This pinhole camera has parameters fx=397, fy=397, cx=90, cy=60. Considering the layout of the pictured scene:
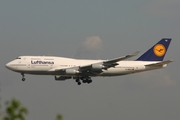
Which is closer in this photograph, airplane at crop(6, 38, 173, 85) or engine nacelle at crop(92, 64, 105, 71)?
airplane at crop(6, 38, 173, 85)

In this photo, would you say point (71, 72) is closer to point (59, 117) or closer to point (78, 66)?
point (78, 66)

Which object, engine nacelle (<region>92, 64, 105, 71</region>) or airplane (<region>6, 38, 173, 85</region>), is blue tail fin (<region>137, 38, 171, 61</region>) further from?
engine nacelle (<region>92, 64, 105, 71</region>)

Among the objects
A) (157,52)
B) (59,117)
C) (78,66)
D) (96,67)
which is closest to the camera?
(59,117)

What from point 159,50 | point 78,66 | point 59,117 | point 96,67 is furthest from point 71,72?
point 59,117

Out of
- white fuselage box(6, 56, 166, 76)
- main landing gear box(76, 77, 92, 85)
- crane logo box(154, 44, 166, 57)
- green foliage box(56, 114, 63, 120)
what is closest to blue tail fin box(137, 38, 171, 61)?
crane logo box(154, 44, 166, 57)

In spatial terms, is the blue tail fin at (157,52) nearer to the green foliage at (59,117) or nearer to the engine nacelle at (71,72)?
the engine nacelle at (71,72)

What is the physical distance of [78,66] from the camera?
64.4 meters

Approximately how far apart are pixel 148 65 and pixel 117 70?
5.29m

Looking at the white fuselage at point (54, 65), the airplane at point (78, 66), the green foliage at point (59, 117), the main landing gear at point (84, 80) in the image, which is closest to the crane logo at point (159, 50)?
the airplane at point (78, 66)

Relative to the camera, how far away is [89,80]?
67562mm

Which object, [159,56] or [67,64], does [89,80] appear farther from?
[159,56]

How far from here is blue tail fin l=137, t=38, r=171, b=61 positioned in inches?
2807

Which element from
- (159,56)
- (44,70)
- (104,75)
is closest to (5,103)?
(44,70)

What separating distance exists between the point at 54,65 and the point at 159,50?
21.7m
